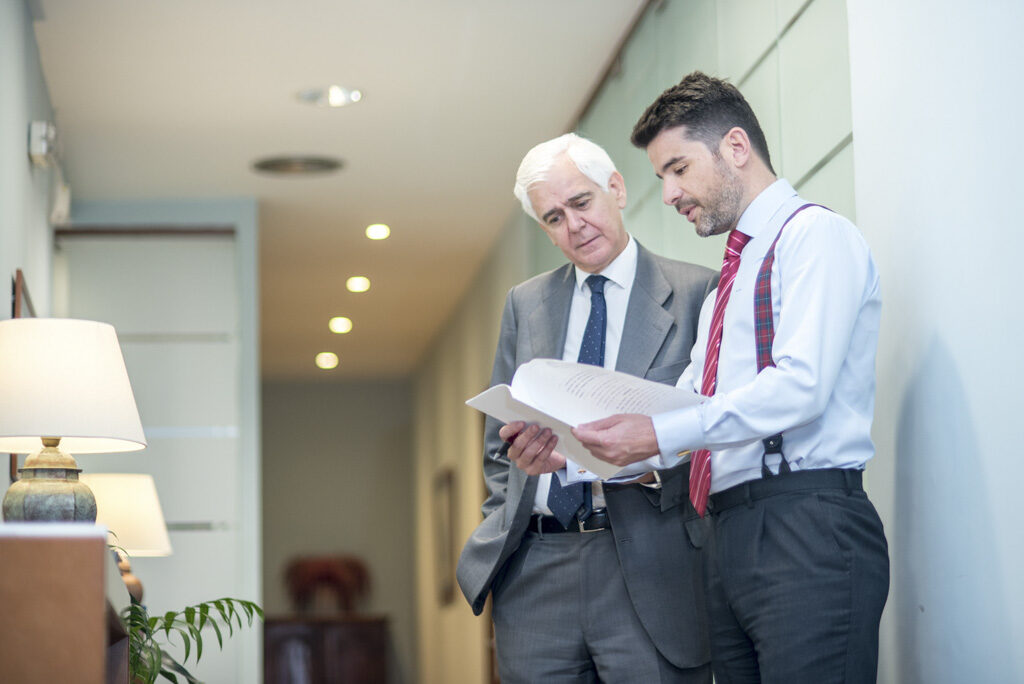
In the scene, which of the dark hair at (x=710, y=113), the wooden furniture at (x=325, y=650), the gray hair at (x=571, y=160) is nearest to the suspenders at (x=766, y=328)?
the dark hair at (x=710, y=113)

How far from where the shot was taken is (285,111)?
17.3 ft

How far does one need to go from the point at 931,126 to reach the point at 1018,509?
0.71 m

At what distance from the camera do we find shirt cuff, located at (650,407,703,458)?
1877 mm

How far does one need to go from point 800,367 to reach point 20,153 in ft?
10.0

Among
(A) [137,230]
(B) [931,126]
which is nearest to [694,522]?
(B) [931,126]

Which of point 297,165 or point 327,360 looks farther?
point 327,360

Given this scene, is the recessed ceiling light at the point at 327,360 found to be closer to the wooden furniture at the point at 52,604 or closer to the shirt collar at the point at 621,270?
the shirt collar at the point at 621,270

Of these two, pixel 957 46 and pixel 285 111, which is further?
pixel 285 111

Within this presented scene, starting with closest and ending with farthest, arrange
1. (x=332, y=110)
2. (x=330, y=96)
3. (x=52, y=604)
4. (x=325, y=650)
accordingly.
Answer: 1. (x=52, y=604)
2. (x=330, y=96)
3. (x=332, y=110)
4. (x=325, y=650)

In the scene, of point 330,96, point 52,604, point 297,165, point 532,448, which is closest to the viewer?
point 52,604

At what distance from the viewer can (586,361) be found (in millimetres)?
2453

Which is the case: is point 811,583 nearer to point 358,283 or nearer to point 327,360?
point 358,283

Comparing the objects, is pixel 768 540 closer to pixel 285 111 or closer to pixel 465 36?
pixel 465 36

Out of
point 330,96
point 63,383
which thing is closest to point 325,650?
point 330,96
